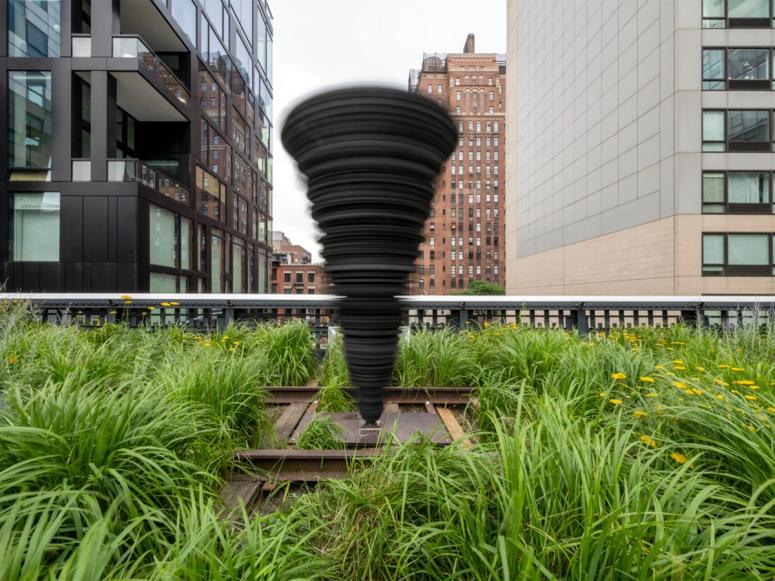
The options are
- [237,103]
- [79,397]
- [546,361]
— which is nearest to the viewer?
[79,397]

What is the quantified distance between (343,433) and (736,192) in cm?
2298

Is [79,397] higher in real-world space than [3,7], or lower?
lower

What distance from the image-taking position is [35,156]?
1252cm

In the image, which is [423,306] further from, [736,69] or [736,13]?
[736,13]

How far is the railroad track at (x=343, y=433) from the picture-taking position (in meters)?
1.99

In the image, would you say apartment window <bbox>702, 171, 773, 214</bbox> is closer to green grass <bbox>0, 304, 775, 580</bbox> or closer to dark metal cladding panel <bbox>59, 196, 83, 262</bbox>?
green grass <bbox>0, 304, 775, 580</bbox>

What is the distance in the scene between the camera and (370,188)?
5.37 feet

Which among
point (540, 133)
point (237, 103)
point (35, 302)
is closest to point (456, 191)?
point (540, 133)

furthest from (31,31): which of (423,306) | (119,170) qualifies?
(423,306)

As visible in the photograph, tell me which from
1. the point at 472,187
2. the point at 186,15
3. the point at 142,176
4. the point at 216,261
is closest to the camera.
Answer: the point at 142,176

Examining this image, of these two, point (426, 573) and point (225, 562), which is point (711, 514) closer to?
point (426, 573)

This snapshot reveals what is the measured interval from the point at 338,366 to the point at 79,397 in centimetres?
236

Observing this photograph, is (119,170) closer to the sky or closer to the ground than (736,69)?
closer to the ground

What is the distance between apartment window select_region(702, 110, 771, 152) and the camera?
53.8ft
